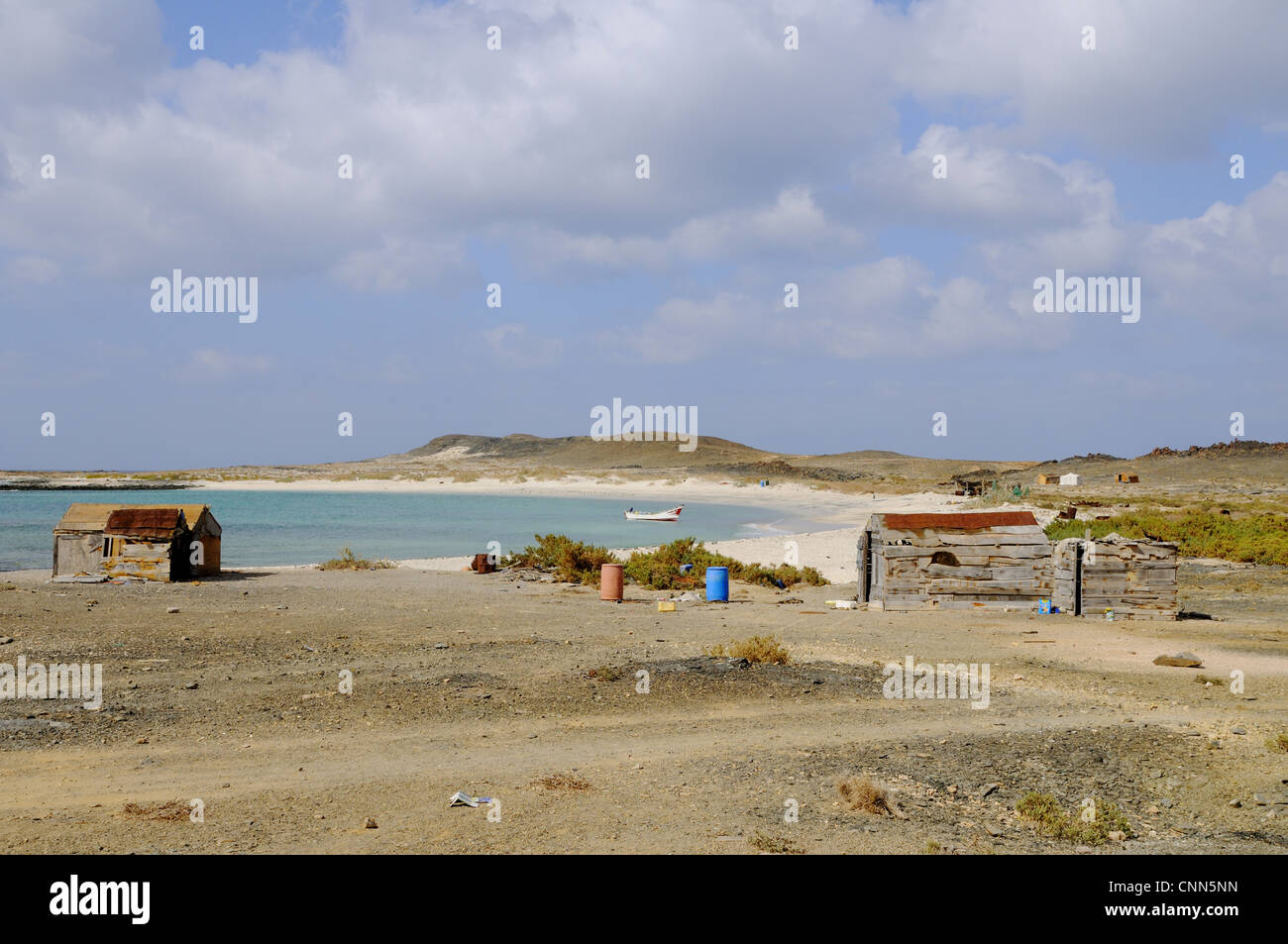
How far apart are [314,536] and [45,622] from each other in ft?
86.0

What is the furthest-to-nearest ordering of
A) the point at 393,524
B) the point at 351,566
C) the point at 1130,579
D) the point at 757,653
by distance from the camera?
1. the point at 393,524
2. the point at 351,566
3. the point at 1130,579
4. the point at 757,653

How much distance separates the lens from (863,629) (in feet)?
54.4

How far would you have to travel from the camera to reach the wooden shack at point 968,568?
754 inches

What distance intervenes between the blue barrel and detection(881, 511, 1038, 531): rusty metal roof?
3.64 m

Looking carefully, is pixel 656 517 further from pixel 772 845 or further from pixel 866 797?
pixel 772 845

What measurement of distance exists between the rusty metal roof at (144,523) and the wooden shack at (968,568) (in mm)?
16414

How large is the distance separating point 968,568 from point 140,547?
1877 cm

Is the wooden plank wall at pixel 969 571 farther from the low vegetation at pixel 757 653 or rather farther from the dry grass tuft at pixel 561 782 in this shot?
the dry grass tuft at pixel 561 782

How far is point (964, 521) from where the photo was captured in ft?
63.8

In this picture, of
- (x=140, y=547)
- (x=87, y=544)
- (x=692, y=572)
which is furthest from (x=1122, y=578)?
(x=87, y=544)

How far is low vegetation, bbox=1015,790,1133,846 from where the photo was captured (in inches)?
277
